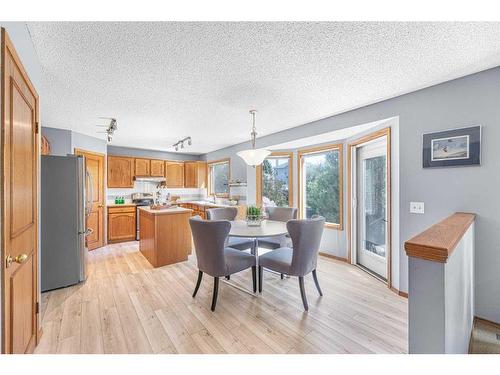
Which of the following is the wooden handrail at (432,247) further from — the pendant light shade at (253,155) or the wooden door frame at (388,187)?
the pendant light shade at (253,155)

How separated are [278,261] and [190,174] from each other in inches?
187

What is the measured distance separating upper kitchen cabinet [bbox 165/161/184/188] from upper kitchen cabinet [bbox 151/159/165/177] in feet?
0.38

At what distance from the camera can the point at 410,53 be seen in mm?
1725

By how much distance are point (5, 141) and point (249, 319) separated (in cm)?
214

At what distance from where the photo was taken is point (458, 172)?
84.7 inches

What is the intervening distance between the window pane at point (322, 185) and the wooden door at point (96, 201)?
13.5ft

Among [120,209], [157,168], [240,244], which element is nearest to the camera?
[240,244]

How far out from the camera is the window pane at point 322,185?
3.91m

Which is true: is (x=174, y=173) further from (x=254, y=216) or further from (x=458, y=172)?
(x=458, y=172)

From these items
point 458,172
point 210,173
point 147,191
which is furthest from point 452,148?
point 147,191

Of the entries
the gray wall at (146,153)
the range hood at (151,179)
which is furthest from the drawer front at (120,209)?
the gray wall at (146,153)

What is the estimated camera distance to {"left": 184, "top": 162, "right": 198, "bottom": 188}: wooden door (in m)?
6.52
